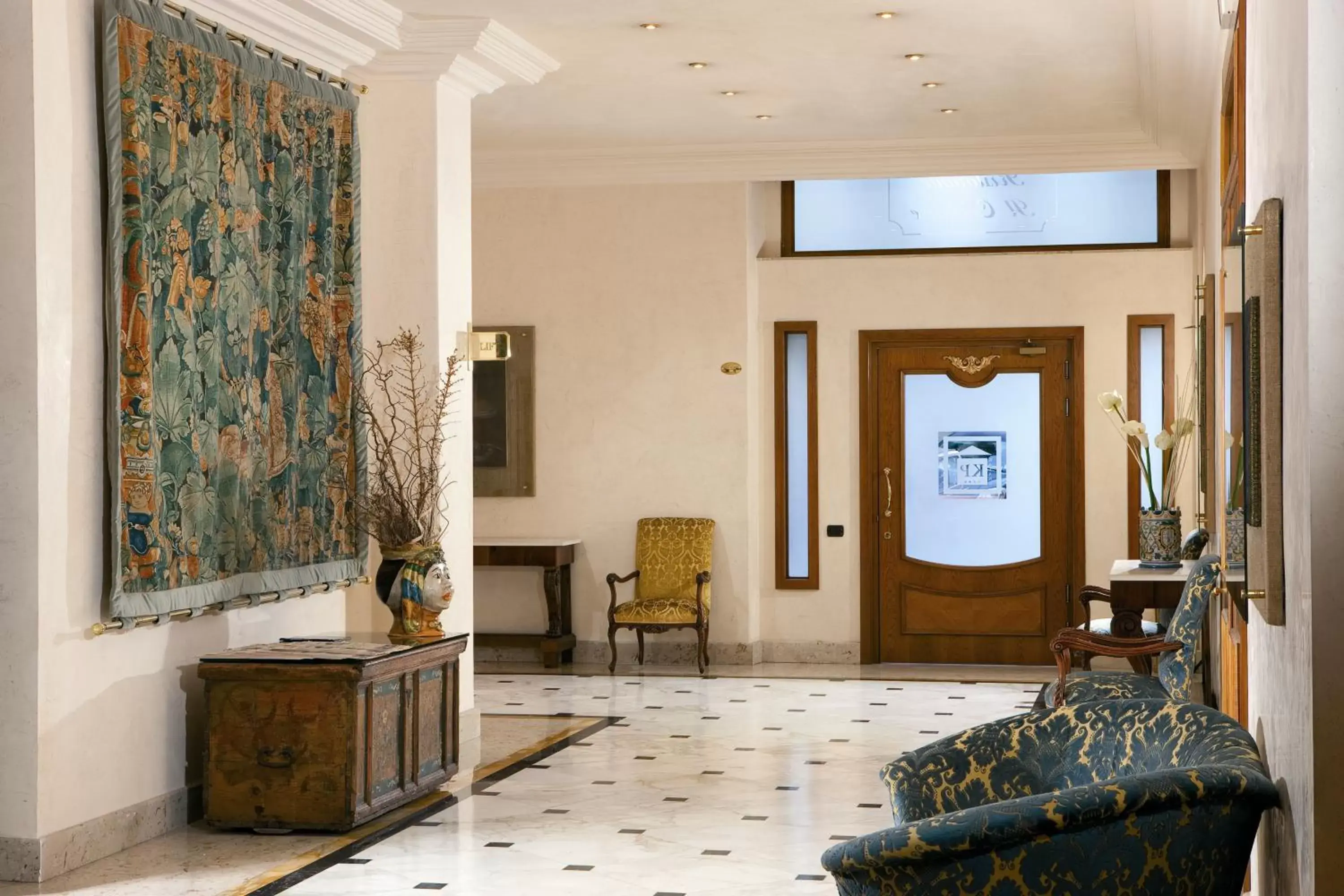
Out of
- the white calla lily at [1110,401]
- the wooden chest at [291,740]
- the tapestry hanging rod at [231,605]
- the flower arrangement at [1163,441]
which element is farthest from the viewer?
the white calla lily at [1110,401]

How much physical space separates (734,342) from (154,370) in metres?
5.41

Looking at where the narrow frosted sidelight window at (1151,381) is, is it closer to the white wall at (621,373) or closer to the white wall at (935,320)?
the white wall at (935,320)

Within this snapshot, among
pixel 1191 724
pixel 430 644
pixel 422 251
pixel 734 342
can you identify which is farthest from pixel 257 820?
pixel 734 342

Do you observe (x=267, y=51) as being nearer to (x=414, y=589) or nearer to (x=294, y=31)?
(x=294, y=31)

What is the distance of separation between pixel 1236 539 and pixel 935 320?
6608mm

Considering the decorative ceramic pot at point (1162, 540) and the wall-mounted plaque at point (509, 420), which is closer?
the decorative ceramic pot at point (1162, 540)

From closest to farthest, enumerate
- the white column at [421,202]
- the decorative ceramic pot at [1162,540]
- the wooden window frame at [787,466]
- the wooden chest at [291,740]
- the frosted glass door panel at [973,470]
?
the wooden chest at [291,740], the white column at [421,202], the decorative ceramic pot at [1162,540], the frosted glass door panel at [973,470], the wooden window frame at [787,466]

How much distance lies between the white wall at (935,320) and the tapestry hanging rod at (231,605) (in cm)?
423

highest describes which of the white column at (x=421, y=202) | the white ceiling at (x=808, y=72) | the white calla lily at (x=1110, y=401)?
the white ceiling at (x=808, y=72)

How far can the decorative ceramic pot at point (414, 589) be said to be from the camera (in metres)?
6.31

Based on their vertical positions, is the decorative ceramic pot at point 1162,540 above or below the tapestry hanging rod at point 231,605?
above

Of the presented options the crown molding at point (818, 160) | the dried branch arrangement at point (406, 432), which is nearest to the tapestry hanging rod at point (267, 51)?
the dried branch arrangement at point (406, 432)

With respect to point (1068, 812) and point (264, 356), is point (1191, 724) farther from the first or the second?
point (264, 356)

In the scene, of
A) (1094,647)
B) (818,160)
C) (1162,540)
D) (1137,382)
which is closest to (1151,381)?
(1137,382)
